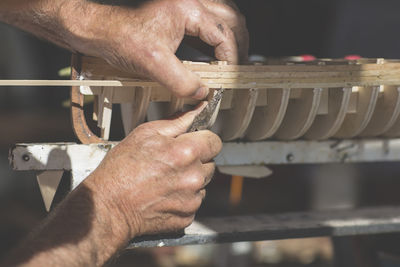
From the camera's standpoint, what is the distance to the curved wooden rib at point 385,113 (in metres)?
2.01

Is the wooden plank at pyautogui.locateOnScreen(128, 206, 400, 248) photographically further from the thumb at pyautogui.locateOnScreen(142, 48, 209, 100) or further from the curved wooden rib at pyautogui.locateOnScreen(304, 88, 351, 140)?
the thumb at pyautogui.locateOnScreen(142, 48, 209, 100)

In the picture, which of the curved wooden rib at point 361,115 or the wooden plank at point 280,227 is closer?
→ the wooden plank at point 280,227

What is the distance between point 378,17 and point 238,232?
370 cm

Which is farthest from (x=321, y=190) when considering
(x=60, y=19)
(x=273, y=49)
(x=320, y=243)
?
(x=60, y=19)

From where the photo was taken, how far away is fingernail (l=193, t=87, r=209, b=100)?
5.56 feet

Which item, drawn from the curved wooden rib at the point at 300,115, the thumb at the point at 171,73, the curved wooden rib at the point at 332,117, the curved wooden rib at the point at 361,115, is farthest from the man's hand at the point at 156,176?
the curved wooden rib at the point at 361,115

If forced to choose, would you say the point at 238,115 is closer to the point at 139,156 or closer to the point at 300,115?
the point at 300,115

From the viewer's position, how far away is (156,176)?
1637mm

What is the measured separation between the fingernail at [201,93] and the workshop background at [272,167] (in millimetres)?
2814

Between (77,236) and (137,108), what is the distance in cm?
53

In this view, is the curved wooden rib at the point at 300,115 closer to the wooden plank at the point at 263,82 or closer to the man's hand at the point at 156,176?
the wooden plank at the point at 263,82

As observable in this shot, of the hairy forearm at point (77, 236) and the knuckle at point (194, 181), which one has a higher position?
the knuckle at point (194, 181)

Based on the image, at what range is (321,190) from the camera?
16.7ft

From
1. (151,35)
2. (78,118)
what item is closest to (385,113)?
(151,35)
